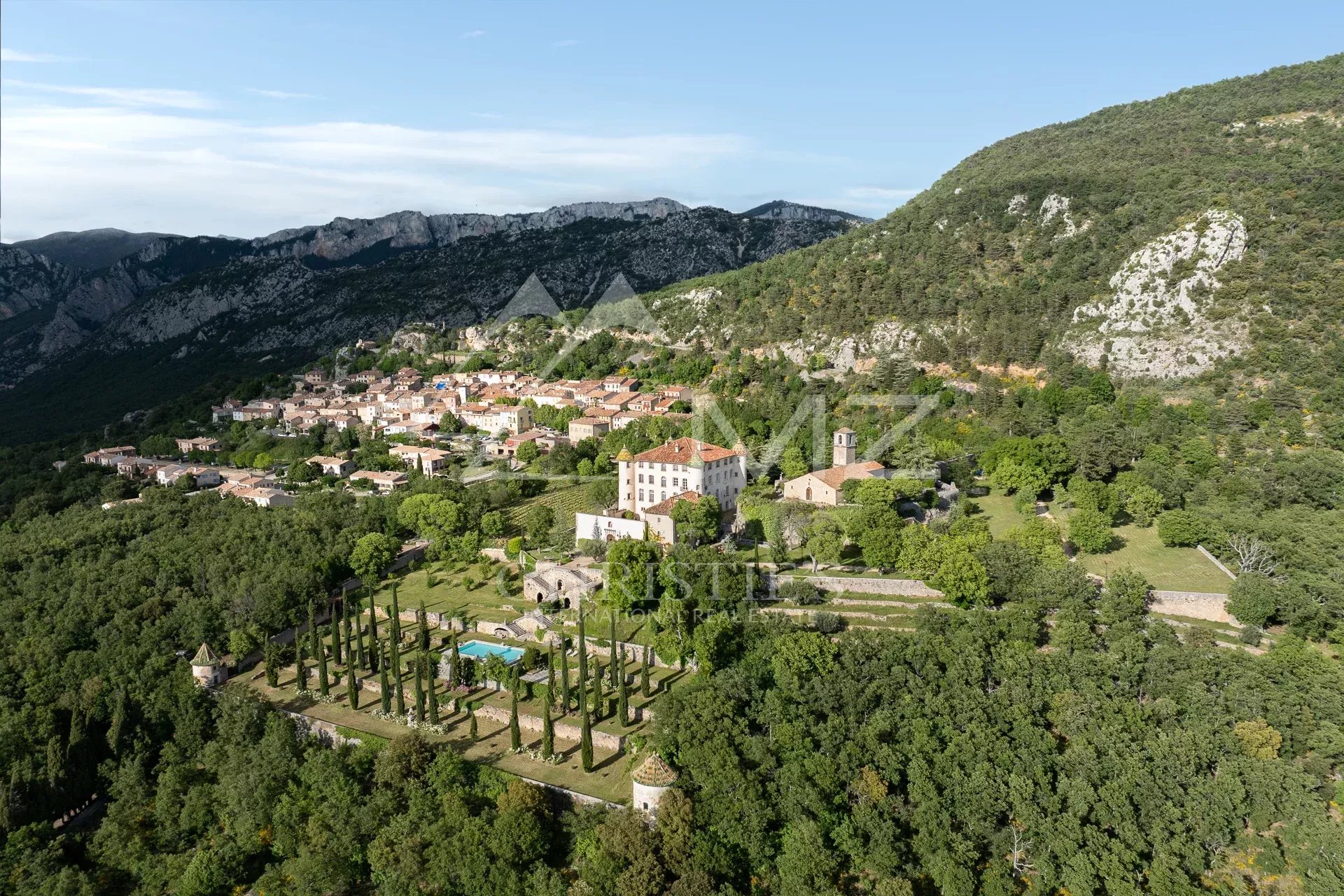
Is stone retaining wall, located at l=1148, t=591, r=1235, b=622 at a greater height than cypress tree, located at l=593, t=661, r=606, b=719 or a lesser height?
greater

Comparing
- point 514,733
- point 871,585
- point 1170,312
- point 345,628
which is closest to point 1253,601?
point 871,585

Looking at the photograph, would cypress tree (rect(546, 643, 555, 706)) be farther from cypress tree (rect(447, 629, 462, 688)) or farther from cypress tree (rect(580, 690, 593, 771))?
cypress tree (rect(447, 629, 462, 688))

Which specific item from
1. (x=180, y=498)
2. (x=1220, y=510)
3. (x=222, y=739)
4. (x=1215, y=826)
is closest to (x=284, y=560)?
(x=222, y=739)

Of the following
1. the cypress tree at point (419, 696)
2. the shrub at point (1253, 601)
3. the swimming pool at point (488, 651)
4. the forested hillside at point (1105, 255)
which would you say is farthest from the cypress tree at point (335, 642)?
the forested hillside at point (1105, 255)

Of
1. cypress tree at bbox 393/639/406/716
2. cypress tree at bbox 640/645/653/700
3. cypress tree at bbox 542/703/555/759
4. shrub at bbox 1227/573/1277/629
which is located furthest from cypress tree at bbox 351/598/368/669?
shrub at bbox 1227/573/1277/629

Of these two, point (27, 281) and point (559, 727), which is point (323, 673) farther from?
point (27, 281)

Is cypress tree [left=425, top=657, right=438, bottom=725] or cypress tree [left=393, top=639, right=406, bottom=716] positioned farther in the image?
cypress tree [left=393, top=639, right=406, bottom=716]
